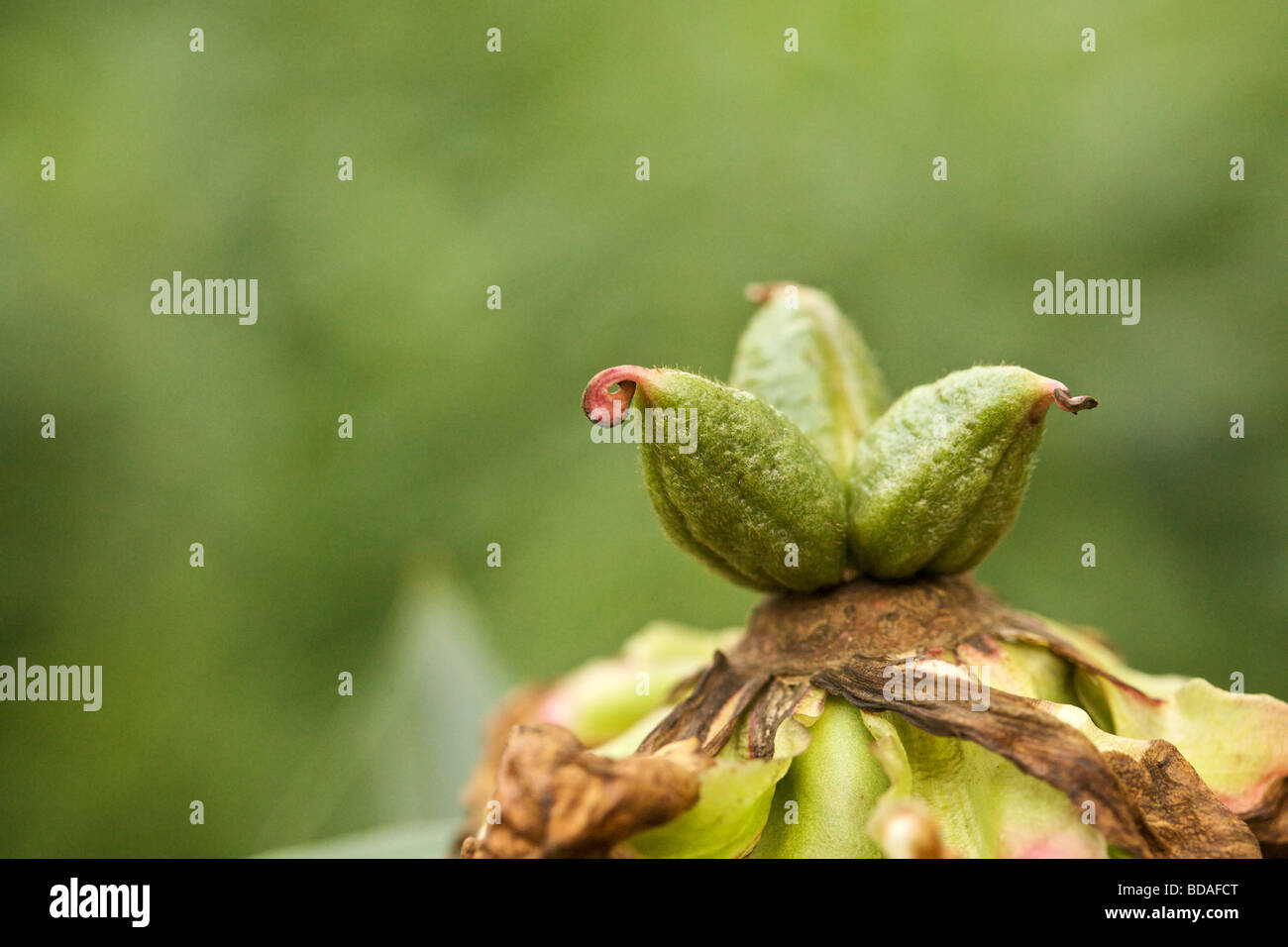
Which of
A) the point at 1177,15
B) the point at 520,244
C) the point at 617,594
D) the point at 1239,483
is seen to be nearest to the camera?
the point at 1239,483

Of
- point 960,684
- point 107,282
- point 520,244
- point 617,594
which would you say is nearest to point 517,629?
point 617,594

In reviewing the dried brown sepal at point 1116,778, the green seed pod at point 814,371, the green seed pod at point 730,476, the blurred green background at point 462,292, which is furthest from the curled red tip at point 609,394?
the blurred green background at point 462,292

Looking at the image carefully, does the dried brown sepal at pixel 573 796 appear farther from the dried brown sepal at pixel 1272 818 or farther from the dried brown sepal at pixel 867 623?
the dried brown sepal at pixel 1272 818

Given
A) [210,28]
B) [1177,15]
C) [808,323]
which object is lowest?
[808,323]

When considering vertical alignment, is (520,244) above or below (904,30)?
below

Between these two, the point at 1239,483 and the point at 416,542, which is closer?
the point at 1239,483
